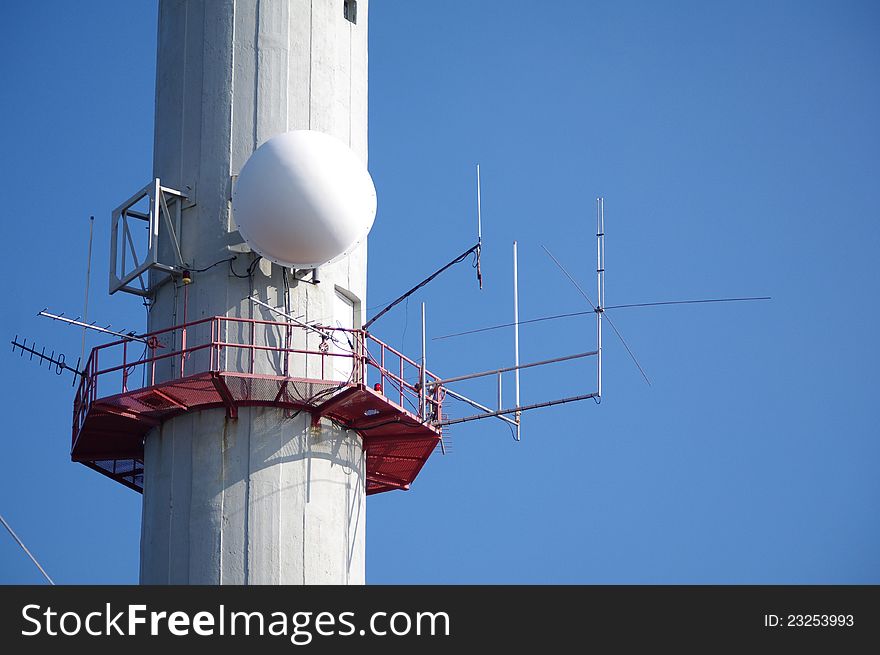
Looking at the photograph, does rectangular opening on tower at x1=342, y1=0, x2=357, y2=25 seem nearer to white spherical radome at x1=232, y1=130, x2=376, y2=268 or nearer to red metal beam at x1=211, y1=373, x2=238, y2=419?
white spherical radome at x1=232, y1=130, x2=376, y2=268

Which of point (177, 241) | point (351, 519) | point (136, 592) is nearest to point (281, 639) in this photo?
point (136, 592)

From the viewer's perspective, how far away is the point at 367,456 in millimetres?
69625

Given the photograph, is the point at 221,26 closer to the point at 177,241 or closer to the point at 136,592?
the point at 177,241

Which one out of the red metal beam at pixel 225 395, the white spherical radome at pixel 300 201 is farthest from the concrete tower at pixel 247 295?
the white spherical radome at pixel 300 201

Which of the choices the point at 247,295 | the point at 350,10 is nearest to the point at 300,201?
the point at 247,295

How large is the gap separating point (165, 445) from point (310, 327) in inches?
187

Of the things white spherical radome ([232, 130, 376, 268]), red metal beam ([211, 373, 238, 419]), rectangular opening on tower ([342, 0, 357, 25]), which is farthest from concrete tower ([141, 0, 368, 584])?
white spherical radome ([232, 130, 376, 268])

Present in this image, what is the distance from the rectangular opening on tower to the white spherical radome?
20.1 ft

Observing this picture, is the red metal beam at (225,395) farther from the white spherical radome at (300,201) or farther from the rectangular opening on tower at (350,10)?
the rectangular opening on tower at (350,10)

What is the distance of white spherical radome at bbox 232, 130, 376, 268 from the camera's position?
6544 centimetres

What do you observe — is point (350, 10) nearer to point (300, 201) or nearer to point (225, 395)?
point (300, 201)

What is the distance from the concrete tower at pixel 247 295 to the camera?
6575 centimetres

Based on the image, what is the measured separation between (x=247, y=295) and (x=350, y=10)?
9.01 metres

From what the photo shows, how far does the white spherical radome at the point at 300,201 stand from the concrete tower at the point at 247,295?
1.67m
